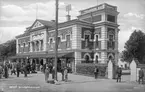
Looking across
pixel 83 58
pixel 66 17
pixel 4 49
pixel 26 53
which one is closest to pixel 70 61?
pixel 83 58

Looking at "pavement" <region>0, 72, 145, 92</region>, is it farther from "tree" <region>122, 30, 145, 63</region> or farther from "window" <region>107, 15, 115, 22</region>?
"tree" <region>122, 30, 145, 63</region>

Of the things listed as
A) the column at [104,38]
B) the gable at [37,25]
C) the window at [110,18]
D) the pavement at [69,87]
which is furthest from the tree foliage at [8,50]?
the pavement at [69,87]

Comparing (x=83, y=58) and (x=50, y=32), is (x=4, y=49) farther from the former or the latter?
(x=83, y=58)

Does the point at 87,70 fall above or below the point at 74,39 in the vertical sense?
below

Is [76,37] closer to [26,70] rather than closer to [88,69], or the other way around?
[88,69]

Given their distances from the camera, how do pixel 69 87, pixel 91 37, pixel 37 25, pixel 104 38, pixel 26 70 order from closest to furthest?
1. pixel 69 87
2. pixel 26 70
3. pixel 104 38
4. pixel 91 37
5. pixel 37 25

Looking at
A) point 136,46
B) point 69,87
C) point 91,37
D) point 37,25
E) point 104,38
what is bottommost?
point 69,87

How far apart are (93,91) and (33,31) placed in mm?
30095

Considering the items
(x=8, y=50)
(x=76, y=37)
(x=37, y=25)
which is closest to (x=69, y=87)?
(x=76, y=37)

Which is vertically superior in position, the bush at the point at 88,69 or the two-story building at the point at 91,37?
the two-story building at the point at 91,37

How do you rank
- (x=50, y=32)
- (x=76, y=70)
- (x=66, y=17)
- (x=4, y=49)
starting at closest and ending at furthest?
(x=76, y=70) → (x=50, y=32) → (x=66, y=17) → (x=4, y=49)

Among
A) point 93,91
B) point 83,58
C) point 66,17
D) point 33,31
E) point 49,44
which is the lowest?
point 93,91

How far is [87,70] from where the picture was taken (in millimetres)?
26719

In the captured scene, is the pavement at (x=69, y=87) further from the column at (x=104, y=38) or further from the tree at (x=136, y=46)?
the tree at (x=136, y=46)
